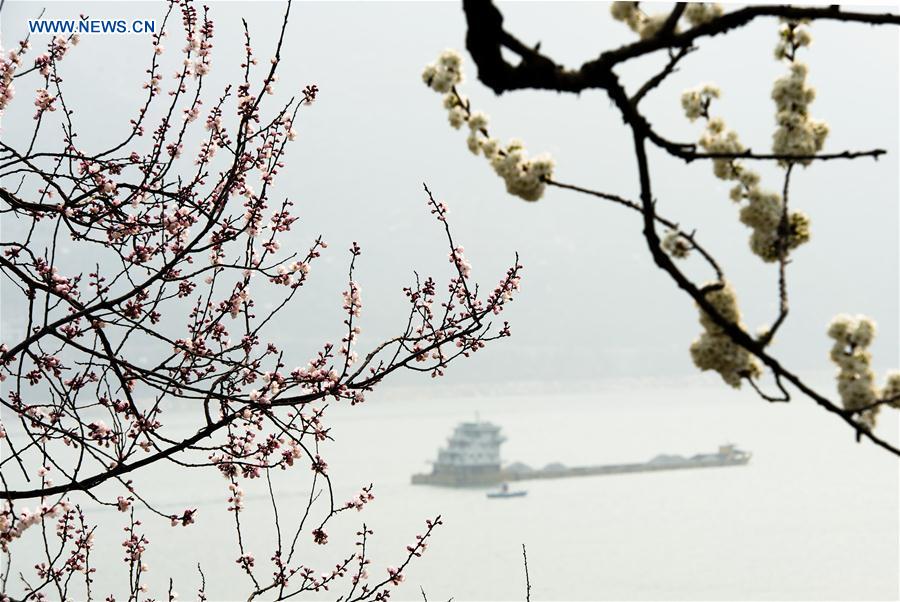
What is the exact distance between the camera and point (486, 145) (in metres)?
1.95

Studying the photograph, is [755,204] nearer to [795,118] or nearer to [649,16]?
[795,118]

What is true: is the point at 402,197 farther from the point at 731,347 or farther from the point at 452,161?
the point at 731,347

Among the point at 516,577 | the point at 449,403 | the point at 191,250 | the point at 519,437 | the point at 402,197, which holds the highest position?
the point at 402,197

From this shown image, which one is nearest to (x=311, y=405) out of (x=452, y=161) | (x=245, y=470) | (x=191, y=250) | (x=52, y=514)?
(x=245, y=470)

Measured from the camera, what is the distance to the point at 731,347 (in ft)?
4.45

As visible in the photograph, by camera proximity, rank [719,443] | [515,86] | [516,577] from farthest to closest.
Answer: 1. [719,443]
2. [516,577]
3. [515,86]

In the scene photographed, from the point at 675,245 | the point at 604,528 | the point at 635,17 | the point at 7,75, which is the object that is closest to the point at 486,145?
the point at 635,17

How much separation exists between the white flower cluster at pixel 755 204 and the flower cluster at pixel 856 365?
12 centimetres

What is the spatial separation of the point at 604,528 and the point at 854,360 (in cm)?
4183

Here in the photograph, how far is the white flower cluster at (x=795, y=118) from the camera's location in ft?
5.14

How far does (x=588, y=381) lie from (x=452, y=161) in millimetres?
48248

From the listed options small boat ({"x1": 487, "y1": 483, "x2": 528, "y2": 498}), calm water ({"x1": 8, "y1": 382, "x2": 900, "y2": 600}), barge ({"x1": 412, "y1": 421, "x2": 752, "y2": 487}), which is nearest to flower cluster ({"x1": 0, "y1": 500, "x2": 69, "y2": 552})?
calm water ({"x1": 8, "y1": 382, "x2": 900, "y2": 600})

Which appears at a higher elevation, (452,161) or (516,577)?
(452,161)

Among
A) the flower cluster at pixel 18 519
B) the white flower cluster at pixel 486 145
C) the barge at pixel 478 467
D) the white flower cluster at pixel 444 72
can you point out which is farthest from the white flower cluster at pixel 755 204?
the barge at pixel 478 467
